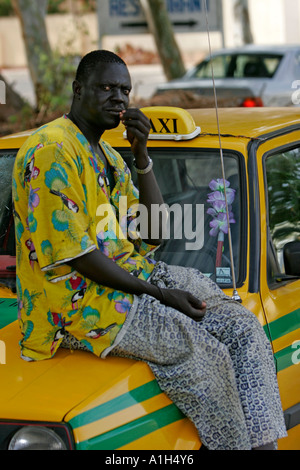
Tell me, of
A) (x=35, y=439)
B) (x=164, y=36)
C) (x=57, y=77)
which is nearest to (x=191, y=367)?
(x=35, y=439)

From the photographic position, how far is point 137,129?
9.96ft

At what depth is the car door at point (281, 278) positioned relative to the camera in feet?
10.8

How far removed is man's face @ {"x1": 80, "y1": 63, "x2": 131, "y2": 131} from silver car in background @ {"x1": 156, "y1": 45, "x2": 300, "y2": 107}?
7991mm

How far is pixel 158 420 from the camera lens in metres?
2.66

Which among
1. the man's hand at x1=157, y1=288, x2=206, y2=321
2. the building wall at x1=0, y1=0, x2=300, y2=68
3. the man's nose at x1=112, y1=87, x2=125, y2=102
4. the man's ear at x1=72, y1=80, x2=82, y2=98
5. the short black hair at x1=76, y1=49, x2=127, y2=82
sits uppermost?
the building wall at x1=0, y1=0, x2=300, y2=68

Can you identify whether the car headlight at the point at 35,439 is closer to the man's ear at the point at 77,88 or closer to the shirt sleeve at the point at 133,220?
the shirt sleeve at the point at 133,220

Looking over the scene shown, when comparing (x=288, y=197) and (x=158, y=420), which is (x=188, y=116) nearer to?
(x=288, y=197)

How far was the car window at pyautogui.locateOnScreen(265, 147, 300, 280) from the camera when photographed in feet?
12.5

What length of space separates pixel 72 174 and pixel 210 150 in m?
0.96

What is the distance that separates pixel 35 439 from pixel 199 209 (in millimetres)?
1429

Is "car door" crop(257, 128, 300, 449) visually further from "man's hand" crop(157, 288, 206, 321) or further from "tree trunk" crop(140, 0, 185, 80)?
"tree trunk" crop(140, 0, 185, 80)

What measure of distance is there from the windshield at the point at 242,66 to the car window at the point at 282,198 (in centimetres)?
893

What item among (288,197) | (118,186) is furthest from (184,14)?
(118,186)

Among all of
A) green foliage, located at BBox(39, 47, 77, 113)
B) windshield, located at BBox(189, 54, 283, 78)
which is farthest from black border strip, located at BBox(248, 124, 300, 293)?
windshield, located at BBox(189, 54, 283, 78)
